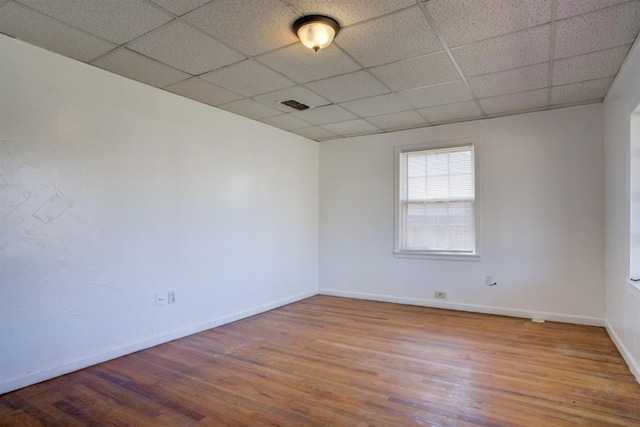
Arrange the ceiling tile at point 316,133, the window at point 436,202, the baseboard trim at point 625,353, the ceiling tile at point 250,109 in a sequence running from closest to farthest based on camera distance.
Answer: the baseboard trim at point 625,353 < the ceiling tile at point 250,109 < the window at point 436,202 < the ceiling tile at point 316,133

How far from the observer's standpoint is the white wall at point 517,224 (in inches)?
159

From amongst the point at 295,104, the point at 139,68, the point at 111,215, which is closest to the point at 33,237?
the point at 111,215

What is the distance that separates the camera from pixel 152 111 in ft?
11.4

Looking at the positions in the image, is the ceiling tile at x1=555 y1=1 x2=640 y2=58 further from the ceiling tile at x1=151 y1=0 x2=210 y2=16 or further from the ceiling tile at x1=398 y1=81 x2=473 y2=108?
the ceiling tile at x1=151 y1=0 x2=210 y2=16

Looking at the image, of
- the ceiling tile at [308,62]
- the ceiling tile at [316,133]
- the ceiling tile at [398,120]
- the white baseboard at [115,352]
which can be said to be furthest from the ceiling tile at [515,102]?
the white baseboard at [115,352]

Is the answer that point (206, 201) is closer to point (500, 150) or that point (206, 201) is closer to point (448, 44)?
point (448, 44)

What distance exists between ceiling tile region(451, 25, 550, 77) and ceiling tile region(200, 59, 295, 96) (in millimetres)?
1526

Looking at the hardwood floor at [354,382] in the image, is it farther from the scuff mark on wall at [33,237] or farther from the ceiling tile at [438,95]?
the ceiling tile at [438,95]

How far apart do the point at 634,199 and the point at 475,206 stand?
6.04 ft

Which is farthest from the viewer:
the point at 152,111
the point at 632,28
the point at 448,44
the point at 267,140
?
the point at 267,140

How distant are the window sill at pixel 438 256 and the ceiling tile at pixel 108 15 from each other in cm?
394

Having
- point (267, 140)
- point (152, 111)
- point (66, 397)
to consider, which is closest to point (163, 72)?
point (152, 111)

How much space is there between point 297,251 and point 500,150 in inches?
119

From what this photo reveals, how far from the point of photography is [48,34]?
2549 mm
